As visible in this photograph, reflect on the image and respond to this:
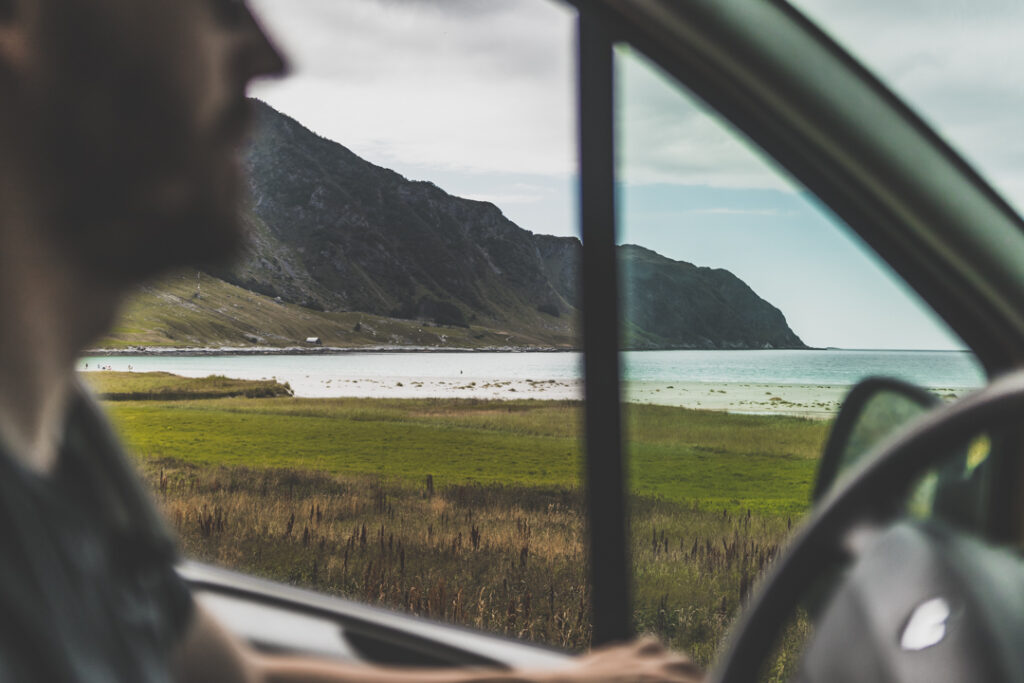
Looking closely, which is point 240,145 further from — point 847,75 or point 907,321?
point 907,321

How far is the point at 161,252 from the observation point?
0.56m

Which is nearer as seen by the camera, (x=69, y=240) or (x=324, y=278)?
(x=69, y=240)

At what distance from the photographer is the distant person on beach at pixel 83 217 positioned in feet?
1.53

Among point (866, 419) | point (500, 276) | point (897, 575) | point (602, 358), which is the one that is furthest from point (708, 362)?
point (500, 276)

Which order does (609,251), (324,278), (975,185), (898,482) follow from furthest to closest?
(324,278) < (609,251) < (975,185) < (898,482)

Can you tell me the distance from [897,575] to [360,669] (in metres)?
0.91

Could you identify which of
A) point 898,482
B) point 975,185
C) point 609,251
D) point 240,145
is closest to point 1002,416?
point 898,482

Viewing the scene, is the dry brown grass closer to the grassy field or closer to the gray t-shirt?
the grassy field

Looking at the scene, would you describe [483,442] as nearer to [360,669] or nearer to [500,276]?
[500,276]

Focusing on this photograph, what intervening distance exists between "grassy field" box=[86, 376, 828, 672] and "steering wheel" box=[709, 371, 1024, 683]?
19cm

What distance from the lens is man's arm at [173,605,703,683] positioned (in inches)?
37.0

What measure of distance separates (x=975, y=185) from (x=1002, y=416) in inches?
19.0

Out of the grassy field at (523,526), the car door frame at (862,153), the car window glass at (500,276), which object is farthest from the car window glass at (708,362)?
the car door frame at (862,153)

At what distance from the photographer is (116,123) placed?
49 cm
